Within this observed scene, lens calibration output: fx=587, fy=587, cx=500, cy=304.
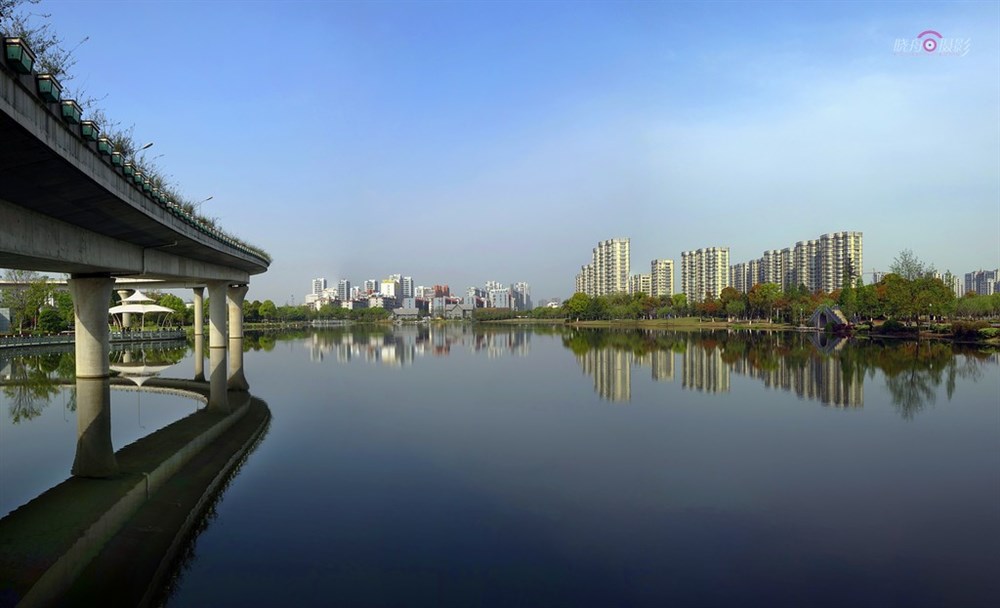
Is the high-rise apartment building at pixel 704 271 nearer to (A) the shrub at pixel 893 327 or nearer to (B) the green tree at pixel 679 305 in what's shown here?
(B) the green tree at pixel 679 305

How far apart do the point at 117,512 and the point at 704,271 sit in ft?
633

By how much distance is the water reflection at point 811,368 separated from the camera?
2719 cm

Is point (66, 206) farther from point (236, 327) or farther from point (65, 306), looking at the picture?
point (65, 306)

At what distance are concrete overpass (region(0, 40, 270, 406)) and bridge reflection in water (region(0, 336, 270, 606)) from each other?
18.4 ft

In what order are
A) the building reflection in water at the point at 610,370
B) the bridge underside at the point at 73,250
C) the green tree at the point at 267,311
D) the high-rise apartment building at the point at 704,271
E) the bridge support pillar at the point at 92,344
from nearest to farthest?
the bridge underside at the point at 73,250 < the bridge support pillar at the point at 92,344 < the building reflection in water at the point at 610,370 < the green tree at the point at 267,311 < the high-rise apartment building at the point at 704,271

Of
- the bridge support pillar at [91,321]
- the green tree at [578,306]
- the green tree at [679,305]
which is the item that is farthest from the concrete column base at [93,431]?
the green tree at [679,305]

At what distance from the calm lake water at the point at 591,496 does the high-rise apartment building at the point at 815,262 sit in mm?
129904

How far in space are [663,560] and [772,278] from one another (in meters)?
185

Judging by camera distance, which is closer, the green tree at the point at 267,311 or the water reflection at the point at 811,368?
the water reflection at the point at 811,368

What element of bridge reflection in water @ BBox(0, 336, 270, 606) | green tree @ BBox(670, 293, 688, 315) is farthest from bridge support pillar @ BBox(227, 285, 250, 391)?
green tree @ BBox(670, 293, 688, 315)

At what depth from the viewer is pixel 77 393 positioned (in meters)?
25.4

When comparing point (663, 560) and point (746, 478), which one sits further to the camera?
point (746, 478)

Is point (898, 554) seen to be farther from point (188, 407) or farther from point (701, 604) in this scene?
point (188, 407)

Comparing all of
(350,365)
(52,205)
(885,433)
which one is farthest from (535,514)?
(350,365)
